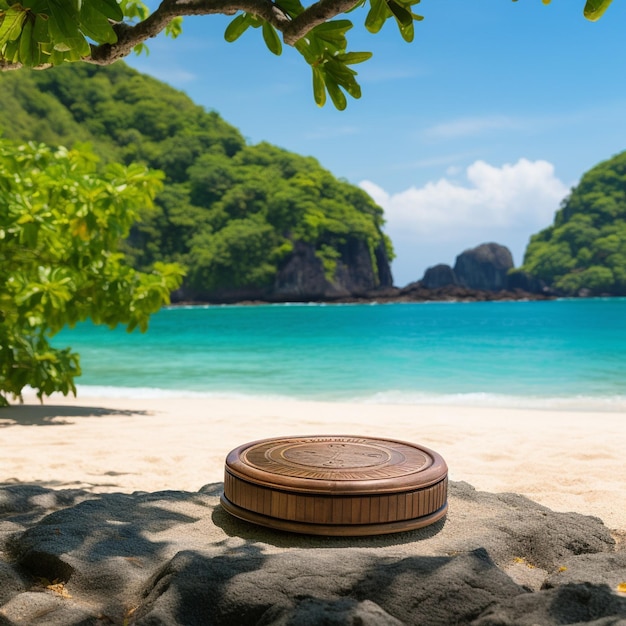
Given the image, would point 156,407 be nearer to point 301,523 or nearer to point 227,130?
point 301,523

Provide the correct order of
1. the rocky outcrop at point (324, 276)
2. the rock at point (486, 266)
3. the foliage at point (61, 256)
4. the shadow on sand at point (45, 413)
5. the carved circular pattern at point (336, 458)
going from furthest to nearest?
the rock at point (486, 266), the rocky outcrop at point (324, 276), the shadow on sand at point (45, 413), the foliage at point (61, 256), the carved circular pattern at point (336, 458)

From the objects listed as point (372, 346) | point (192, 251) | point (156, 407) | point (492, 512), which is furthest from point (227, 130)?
point (492, 512)

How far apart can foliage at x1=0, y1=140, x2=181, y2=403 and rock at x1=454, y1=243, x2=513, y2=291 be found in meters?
113

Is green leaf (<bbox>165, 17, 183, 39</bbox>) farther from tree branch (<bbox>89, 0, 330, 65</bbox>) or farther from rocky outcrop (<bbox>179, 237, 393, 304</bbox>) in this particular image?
rocky outcrop (<bbox>179, 237, 393, 304</bbox>)

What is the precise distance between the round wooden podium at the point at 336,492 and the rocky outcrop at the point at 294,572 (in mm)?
110

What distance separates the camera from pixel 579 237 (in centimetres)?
10081

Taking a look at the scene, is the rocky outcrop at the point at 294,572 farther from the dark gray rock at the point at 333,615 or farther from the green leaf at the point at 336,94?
the green leaf at the point at 336,94

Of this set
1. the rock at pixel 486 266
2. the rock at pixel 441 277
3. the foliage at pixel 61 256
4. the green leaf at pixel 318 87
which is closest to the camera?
the green leaf at pixel 318 87

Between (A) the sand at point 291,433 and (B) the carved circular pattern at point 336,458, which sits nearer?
(B) the carved circular pattern at point 336,458

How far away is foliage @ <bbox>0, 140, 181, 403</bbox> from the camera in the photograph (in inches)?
295

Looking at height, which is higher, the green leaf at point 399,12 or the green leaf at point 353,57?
the green leaf at point 399,12

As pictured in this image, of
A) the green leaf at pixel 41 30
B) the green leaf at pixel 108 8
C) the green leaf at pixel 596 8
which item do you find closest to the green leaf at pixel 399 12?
the green leaf at pixel 596 8

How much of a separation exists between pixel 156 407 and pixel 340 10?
30.7ft

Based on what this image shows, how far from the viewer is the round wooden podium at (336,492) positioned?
336cm
